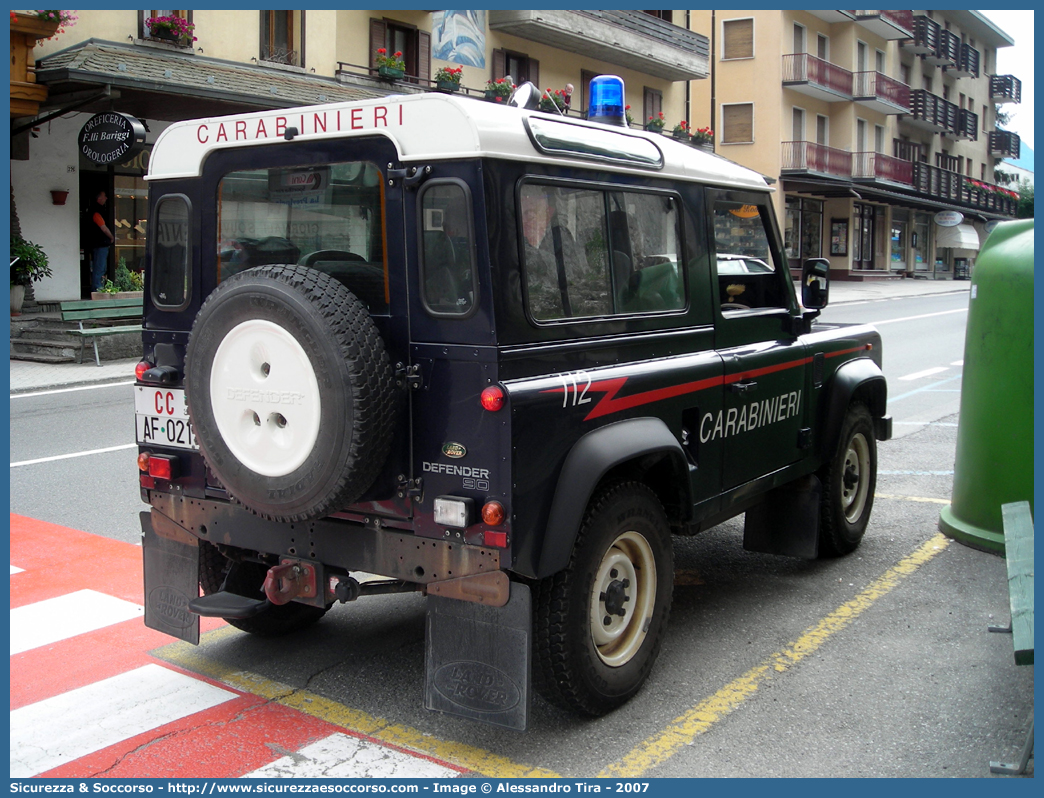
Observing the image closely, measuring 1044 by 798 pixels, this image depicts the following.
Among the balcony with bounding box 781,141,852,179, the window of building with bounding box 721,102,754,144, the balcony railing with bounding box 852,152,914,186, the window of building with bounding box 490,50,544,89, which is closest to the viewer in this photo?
the window of building with bounding box 490,50,544,89

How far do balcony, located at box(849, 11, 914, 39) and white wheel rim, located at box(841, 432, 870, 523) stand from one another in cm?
4119

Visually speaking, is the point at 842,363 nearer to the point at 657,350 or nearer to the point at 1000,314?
the point at 1000,314

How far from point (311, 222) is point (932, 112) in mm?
52636

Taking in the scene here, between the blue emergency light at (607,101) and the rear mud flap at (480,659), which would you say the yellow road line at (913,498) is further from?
the rear mud flap at (480,659)

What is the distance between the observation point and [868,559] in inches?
238

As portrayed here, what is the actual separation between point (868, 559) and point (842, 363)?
1185 millimetres

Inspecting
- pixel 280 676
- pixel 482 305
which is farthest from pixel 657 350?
pixel 280 676

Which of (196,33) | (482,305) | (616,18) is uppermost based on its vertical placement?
(616,18)

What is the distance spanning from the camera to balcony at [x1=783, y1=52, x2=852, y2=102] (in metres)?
39.5

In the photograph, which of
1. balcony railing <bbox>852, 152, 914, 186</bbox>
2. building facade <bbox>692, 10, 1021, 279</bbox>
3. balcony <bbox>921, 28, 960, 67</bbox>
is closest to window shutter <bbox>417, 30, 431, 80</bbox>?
building facade <bbox>692, 10, 1021, 279</bbox>

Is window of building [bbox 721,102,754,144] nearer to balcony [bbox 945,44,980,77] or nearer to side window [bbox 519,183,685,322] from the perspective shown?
balcony [bbox 945,44,980,77]

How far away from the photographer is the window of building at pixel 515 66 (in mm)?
26422

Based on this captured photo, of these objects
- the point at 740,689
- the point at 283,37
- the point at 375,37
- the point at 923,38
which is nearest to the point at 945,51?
the point at 923,38

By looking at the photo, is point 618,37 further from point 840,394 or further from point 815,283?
point 840,394
